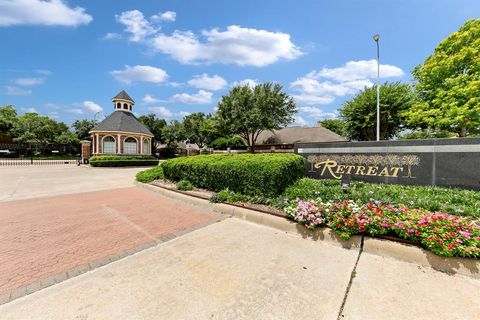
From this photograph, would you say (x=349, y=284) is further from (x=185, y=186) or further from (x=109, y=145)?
(x=109, y=145)

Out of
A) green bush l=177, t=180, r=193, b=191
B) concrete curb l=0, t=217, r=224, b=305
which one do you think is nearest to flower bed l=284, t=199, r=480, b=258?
concrete curb l=0, t=217, r=224, b=305

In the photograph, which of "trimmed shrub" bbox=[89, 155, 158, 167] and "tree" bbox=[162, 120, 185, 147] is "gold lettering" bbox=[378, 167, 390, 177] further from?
"tree" bbox=[162, 120, 185, 147]

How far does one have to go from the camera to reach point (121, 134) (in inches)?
1092

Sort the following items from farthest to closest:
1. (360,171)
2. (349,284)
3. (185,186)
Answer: (185,186) < (360,171) < (349,284)

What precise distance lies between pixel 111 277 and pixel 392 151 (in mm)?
7398

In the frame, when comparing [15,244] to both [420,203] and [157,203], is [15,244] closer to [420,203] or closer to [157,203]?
[157,203]

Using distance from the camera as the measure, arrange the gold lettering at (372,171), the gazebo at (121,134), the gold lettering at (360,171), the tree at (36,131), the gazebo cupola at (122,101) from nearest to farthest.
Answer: the gold lettering at (372,171), the gold lettering at (360,171), the gazebo at (121,134), the gazebo cupola at (122,101), the tree at (36,131)

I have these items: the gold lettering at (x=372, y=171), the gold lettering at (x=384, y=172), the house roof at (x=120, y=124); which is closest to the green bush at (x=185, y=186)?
the gold lettering at (x=372, y=171)

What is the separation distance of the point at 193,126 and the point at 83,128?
917 inches

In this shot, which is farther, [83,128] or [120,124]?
[83,128]

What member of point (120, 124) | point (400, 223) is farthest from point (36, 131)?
point (400, 223)

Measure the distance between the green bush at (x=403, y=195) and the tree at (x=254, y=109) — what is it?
19.3 metres

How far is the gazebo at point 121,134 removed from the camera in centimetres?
2702

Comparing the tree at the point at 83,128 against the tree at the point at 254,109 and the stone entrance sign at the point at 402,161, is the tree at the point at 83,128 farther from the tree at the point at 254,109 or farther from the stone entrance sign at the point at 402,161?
the stone entrance sign at the point at 402,161
